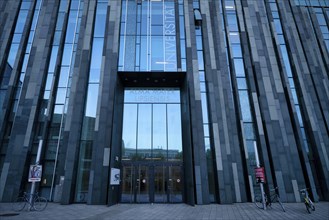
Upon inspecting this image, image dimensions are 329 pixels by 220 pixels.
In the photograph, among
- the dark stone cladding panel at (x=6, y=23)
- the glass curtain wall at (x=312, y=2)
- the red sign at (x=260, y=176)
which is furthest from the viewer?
the glass curtain wall at (x=312, y=2)

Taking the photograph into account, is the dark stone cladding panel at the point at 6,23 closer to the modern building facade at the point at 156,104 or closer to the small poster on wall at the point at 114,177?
the modern building facade at the point at 156,104

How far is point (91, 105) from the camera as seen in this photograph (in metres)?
19.1

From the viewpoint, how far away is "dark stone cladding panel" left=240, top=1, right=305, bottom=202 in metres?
18.2

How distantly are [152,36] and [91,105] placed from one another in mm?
8800

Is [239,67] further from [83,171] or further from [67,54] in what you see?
[83,171]

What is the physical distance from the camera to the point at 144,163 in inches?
741

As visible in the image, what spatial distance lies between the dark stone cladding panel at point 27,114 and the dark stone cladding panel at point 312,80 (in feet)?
85.3

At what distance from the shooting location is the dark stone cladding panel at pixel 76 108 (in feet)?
55.6

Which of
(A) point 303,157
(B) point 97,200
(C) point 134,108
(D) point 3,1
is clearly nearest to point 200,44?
(C) point 134,108

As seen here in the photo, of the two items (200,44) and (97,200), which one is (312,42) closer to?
(200,44)

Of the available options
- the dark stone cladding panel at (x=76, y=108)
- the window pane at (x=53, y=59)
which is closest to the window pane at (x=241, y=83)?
the dark stone cladding panel at (x=76, y=108)

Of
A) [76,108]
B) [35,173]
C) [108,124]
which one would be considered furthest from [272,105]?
[35,173]

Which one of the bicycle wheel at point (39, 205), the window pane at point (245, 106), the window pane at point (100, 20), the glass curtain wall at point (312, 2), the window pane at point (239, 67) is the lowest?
the bicycle wheel at point (39, 205)

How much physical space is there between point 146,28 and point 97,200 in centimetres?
1607
